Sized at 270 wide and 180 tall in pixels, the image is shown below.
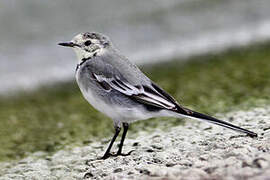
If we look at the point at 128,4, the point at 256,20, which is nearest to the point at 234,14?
the point at 256,20

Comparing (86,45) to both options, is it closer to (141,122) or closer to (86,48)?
(86,48)

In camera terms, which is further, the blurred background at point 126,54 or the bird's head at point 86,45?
the blurred background at point 126,54

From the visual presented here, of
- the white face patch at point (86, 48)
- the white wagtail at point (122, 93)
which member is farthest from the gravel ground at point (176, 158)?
the white face patch at point (86, 48)

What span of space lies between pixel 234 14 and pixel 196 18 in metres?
0.98

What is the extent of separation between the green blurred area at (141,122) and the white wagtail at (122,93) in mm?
1323

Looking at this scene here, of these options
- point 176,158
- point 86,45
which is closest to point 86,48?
point 86,45

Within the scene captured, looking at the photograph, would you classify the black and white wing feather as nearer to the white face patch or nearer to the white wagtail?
the white wagtail

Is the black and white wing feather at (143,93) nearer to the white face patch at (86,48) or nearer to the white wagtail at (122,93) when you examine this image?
the white wagtail at (122,93)

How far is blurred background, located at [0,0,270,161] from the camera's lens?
736 centimetres

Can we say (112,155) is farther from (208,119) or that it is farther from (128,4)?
(128,4)

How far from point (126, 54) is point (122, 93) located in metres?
6.03

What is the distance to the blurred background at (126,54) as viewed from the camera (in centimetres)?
736

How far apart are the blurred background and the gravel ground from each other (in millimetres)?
462

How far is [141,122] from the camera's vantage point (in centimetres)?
723
